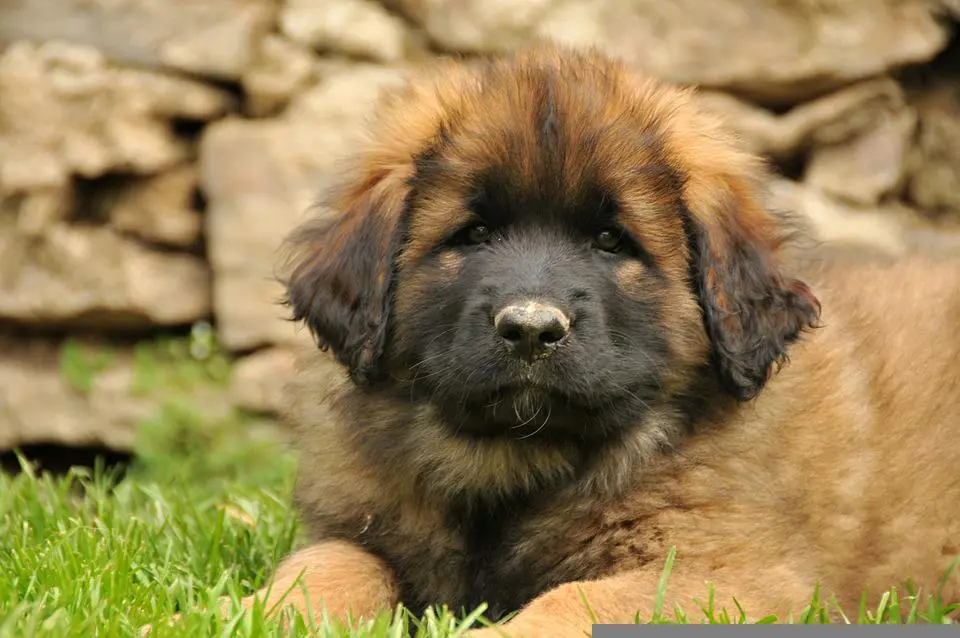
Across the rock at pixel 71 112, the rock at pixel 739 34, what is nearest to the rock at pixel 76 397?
the rock at pixel 71 112

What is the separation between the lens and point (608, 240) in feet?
9.06

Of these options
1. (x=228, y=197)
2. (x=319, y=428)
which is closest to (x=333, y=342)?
(x=319, y=428)

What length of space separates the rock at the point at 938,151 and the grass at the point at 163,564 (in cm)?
286

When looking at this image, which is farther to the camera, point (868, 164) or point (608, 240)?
point (868, 164)

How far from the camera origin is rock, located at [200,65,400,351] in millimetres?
5574

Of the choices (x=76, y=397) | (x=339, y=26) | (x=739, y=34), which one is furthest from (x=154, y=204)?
(x=739, y=34)

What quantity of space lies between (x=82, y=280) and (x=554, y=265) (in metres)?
3.53

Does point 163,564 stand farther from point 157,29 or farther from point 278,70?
point 157,29

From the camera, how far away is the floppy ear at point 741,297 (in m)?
2.78

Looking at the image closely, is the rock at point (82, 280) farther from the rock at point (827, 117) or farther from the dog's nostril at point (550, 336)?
the dog's nostril at point (550, 336)

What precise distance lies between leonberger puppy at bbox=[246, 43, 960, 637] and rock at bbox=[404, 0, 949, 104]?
244 centimetres

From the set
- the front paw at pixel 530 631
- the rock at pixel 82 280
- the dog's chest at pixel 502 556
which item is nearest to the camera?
the front paw at pixel 530 631

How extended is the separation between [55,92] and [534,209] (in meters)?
3.48

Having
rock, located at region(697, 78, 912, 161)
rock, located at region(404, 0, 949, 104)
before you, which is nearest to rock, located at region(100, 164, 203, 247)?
rock, located at region(404, 0, 949, 104)
